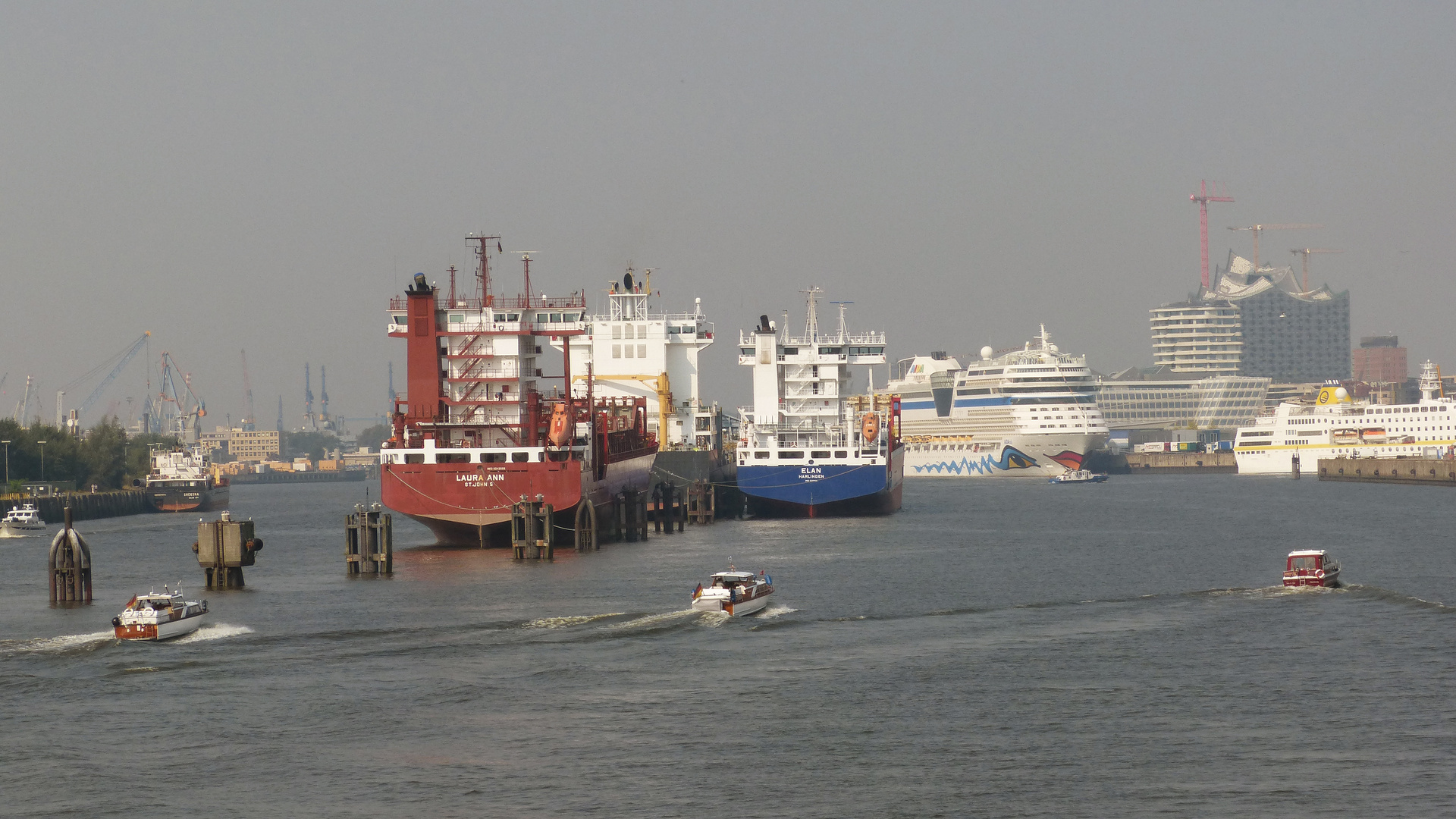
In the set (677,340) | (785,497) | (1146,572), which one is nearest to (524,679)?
(1146,572)

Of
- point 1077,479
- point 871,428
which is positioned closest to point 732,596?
point 871,428

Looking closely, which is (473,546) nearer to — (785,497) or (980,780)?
(785,497)

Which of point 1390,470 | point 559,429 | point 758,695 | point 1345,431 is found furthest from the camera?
point 1345,431

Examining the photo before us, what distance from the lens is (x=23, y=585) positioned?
56.2 metres

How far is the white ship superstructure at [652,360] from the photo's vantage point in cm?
9994

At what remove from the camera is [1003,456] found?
174 m

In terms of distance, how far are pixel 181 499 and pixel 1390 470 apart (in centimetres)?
10591

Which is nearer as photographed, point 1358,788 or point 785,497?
point 1358,788

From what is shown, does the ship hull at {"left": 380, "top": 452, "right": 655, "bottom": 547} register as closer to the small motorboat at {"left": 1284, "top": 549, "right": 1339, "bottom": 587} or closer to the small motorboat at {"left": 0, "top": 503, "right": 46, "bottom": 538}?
the small motorboat at {"left": 1284, "top": 549, "right": 1339, "bottom": 587}

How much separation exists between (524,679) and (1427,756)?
18366 mm

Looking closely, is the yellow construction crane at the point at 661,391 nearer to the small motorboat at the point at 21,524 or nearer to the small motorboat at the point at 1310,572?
the small motorboat at the point at 21,524

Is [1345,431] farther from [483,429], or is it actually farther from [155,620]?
[155,620]

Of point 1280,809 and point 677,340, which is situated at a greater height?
point 677,340

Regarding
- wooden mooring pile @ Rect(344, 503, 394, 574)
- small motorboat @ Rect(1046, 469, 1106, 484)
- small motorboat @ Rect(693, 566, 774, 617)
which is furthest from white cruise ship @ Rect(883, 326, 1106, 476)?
small motorboat @ Rect(693, 566, 774, 617)
